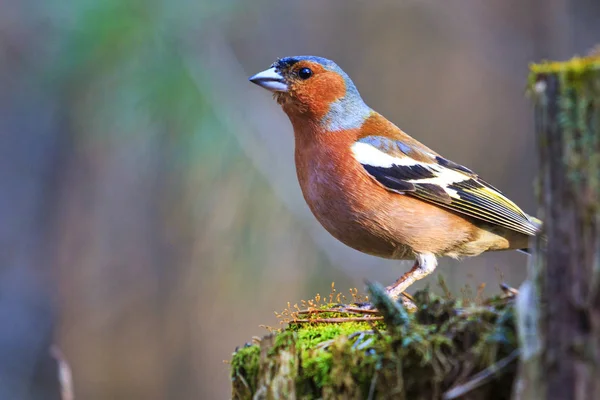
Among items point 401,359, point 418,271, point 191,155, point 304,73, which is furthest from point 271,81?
point 401,359

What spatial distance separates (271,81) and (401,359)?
3.03m

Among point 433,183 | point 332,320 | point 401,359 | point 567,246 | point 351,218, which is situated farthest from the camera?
point 433,183

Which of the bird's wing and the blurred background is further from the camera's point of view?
the blurred background

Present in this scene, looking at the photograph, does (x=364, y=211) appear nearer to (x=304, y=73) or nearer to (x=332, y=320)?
(x=304, y=73)

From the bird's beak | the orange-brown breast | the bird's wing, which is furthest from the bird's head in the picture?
the bird's wing

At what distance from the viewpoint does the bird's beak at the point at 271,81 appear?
475cm

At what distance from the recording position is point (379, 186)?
4371mm

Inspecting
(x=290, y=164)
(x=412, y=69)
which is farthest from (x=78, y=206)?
(x=412, y=69)

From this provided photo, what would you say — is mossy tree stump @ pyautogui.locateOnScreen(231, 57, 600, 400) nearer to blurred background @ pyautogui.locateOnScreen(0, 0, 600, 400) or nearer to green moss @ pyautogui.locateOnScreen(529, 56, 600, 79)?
green moss @ pyautogui.locateOnScreen(529, 56, 600, 79)

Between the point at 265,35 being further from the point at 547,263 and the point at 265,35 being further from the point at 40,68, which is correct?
the point at 547,263

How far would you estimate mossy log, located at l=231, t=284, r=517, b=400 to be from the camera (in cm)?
193

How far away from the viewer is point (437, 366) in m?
1.98

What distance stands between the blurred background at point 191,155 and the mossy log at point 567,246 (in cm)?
386

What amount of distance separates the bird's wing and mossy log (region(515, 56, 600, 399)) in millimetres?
2669
